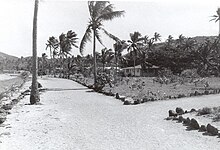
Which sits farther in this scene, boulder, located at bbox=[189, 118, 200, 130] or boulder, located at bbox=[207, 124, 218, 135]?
boulder, located at bbox=[189, 118, 200, 130]

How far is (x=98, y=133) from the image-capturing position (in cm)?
914

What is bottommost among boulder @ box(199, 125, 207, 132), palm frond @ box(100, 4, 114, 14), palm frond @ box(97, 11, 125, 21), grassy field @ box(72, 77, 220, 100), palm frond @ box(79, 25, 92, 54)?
boulder @ box(199, 125, 207, 132)

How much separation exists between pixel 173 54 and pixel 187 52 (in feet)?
9.98

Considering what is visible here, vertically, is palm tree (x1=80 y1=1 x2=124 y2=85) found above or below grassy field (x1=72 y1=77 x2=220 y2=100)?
above

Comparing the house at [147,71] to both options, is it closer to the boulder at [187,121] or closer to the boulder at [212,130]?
the boulder at [187,121]

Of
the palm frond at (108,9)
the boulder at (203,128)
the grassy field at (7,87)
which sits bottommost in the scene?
the grassy field at (7,87)

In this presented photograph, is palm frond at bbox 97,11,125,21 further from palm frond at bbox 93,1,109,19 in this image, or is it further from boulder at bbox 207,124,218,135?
boulder at bbox 207,124,218,135

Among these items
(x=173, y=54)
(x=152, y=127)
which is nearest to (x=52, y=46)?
(x=173, y=54)

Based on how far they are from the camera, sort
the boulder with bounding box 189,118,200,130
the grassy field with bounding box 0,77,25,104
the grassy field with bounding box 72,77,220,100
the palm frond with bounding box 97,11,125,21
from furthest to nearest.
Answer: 1. the palm frond with bounding box 97,11,125,21
2. the grassy field with bounding box 0,77,25,104
3. the grassy field with bounding box 72,77,220,100
4. the boulder with bounding box 189,118,200,130

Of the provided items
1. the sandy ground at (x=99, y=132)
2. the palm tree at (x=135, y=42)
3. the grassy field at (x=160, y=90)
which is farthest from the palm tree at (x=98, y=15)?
the palm tree at (x=135, y=42)

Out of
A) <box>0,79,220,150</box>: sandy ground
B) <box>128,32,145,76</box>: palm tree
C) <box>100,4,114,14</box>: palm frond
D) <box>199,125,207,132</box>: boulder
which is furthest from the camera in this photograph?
<box>128,32,145,76</box>: palm tree

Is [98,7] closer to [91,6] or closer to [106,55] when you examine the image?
[91,6]

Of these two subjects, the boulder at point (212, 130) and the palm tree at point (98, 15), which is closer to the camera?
the boulder at point (212, 130)

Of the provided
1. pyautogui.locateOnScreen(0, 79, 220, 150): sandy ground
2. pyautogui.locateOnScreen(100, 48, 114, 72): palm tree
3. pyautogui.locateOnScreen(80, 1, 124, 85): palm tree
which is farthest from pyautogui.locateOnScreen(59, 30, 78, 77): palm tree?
pyautogui.locateOnScreen(0, 79, 220, 150): sandy ground
